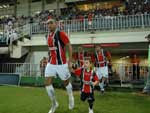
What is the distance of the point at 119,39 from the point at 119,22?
1.09m

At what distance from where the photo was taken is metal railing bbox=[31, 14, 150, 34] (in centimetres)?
2408

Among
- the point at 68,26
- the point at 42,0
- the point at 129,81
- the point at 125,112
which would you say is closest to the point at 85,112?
the point at 125,112

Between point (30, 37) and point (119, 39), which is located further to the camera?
point (30, 37)

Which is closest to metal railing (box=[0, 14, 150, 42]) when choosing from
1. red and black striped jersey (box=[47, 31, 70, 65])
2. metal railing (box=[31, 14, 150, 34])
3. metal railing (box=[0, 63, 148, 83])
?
metal railing (box=[31, 14, 150, 34])

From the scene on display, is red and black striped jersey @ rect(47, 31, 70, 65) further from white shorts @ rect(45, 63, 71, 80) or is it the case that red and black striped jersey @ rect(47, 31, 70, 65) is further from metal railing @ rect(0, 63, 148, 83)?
metal railing @ rect(0, 63, 148, 83)

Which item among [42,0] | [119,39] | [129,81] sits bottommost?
[129,81]

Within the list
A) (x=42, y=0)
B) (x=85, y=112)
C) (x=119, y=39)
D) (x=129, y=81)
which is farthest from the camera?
(x=42, y=0)

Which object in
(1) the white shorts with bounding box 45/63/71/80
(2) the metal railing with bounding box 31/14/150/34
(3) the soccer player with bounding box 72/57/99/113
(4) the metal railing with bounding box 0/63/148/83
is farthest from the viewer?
(2) the metal railing with bounding box 31/14/150/34

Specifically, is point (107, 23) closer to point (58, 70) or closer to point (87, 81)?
point (87, 81)

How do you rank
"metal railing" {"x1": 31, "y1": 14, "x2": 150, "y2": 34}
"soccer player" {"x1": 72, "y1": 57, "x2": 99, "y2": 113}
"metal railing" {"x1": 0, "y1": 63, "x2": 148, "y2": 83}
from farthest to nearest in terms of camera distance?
"metal railing" {"x1": 31, "y1": 14, "x2": 150, "y2": 34}
"metal railing" {"x1": 0, "y1": 63, "x2": 148, "y2": 83}
"soccer player" {"x1": 72, "y1": 57, "x2": 99, "y2": 113}

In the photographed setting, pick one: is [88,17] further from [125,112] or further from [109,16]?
[125,112]

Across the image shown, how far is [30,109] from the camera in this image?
10.6 m

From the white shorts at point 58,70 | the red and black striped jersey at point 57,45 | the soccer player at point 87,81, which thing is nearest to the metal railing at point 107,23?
the soccer player at point 87,81

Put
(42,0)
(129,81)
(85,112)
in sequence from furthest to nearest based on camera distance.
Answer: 1. (42,0)
2. (129,81)
3. (85,112)
